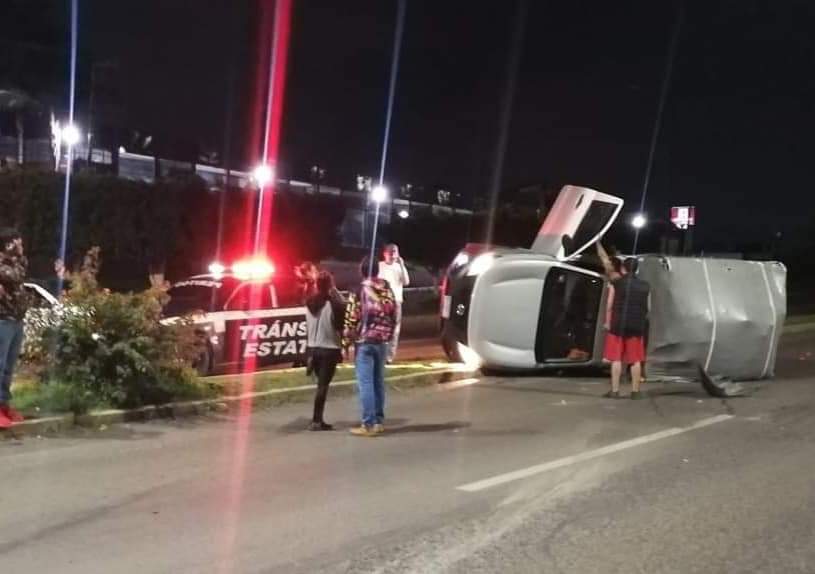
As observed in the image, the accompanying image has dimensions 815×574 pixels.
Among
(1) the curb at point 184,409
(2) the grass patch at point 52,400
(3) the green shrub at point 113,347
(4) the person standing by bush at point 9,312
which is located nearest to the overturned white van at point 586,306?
(1) the curb at point 184,409

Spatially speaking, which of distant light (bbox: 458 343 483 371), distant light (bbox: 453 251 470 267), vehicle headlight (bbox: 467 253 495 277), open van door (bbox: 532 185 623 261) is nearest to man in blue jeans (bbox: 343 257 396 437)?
vehicle headlight (bbox: 467 253 495 277)

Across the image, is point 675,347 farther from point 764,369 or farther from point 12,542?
point 12,542

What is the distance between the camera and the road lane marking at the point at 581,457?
22.0 ft

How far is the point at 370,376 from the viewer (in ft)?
27.3

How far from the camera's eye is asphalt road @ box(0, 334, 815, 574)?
503 cm

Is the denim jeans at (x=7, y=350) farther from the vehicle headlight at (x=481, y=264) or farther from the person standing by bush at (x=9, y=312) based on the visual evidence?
the vehicle headlight at (x=481, y=264)

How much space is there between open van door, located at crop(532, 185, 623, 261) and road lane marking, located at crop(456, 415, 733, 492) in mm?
3615

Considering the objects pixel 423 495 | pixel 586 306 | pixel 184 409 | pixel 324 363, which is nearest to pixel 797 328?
pixel 586 306

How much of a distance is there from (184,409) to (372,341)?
2.22 m

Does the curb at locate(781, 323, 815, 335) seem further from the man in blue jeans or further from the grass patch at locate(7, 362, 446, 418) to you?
the man in blue jeans

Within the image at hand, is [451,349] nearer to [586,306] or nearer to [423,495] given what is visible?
[586,306]

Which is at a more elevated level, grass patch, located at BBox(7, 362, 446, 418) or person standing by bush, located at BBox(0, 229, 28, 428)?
person standing by bush, located at BBox(0, 229, 28, 428)

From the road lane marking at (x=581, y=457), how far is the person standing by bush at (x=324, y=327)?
7.33ft

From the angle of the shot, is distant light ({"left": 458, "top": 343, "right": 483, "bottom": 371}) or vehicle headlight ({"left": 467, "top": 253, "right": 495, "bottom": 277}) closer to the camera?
vehicle headlight ({"left": 467, "top": 253, "right": 495, "bottom": 277})
